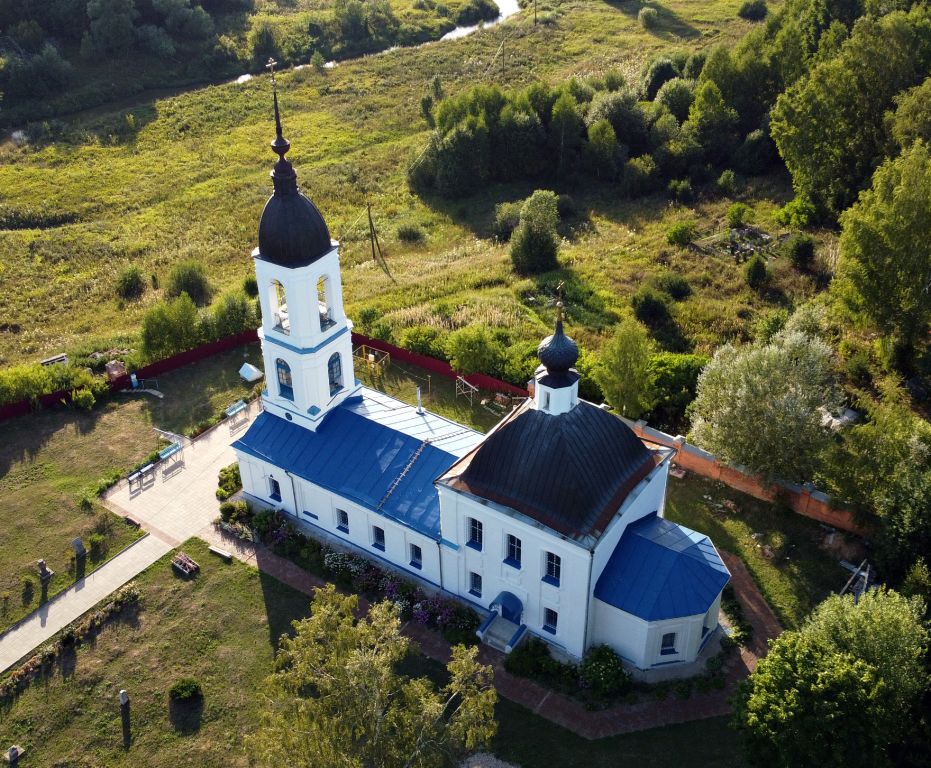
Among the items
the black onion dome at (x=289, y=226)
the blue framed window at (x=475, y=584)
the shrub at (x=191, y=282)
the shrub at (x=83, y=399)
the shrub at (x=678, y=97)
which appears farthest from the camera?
the shrub at (x=678, y=97)

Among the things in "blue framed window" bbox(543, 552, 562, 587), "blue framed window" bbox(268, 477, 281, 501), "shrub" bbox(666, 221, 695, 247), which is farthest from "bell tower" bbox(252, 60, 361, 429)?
"shrub" bbox(666, 221, 695, 247)

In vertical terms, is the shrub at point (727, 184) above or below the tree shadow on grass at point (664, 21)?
below

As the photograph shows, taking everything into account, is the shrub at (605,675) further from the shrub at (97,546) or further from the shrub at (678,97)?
the shrub at (678,97)

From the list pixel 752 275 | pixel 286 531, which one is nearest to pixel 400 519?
pixel 286 531

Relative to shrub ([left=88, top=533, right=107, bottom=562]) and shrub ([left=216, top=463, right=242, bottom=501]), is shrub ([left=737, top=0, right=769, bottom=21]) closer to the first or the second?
shrub ([left=216, top=463, right=242, bottom=501])

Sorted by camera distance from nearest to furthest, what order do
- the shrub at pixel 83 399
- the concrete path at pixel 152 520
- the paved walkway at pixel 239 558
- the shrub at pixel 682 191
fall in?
the paved walkway at pixel 239 558, the concrete path at pixel 152 520, the shrub at pixel 83 399, the shrub at pixel 682 191

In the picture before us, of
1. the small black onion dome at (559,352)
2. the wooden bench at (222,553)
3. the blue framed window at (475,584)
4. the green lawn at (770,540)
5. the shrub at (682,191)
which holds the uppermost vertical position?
the small black onion dome at (559,352)

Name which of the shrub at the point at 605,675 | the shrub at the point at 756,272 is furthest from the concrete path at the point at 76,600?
the shrub at the point at 756,272

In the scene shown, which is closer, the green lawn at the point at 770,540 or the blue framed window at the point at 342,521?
the green lawn at the point at 770,540
